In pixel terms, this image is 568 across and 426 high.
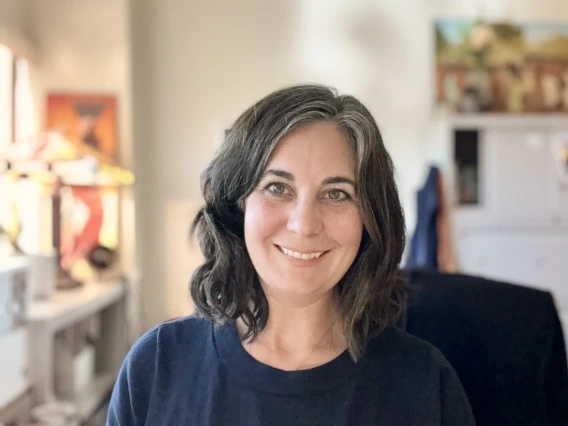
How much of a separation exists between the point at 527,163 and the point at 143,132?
2.01m

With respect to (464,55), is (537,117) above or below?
below

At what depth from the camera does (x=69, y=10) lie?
272 centimetres

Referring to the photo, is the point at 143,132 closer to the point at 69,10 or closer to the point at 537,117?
the point at 69,10

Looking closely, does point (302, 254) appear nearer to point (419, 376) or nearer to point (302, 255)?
point (302, 255)

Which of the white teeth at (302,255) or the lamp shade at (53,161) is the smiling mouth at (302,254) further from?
the lamp shade at (53,161)

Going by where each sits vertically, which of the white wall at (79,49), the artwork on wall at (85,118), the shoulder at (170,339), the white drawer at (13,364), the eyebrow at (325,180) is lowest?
the white drawer at (13,364)

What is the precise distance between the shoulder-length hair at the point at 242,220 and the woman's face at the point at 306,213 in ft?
0.06

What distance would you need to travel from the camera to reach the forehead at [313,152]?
2.97ft

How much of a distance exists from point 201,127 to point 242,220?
7.18 ft

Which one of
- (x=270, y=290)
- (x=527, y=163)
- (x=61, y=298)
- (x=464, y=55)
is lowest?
(x=61, y=298)

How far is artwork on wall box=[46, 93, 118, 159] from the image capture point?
2705mm

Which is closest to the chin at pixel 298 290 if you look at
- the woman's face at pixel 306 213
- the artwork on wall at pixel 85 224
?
the woman's face at pixel 306 213

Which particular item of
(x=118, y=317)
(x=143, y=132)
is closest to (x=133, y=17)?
(x=143, y=132)

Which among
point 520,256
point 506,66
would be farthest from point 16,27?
point 520,256
